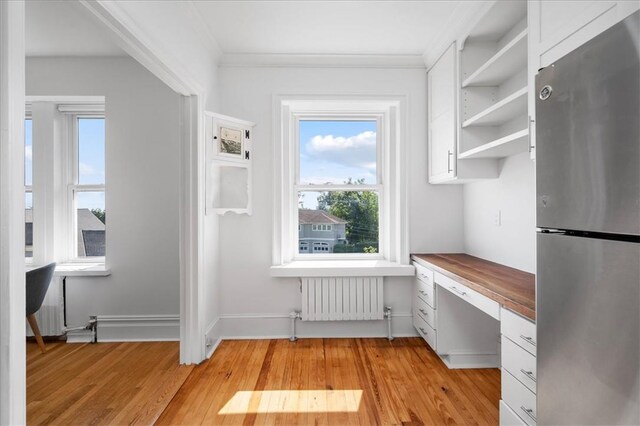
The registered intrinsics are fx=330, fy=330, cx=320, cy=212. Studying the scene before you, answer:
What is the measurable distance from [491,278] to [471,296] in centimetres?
18

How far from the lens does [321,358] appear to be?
2670mm

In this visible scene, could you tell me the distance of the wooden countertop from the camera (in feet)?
5.23

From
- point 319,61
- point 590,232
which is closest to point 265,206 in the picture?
point 319,61

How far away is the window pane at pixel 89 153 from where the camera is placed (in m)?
3.28

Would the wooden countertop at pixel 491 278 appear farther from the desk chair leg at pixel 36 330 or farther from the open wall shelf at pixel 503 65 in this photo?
the desk chair leg at pixel 36 330

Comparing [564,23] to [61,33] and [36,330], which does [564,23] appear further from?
[36,330]

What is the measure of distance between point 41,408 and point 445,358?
276cm

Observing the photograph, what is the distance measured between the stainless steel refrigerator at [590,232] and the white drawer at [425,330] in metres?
1.57

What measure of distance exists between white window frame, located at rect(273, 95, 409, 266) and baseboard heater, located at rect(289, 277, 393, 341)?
36 centimetres

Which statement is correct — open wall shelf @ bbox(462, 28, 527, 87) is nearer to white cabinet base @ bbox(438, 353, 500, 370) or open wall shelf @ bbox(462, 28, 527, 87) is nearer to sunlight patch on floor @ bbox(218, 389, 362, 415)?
white cabinet base @ bbox(438, 353, 500, 370)

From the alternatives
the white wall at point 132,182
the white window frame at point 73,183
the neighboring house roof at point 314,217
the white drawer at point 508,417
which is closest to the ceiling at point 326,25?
the white wall at point 132,182

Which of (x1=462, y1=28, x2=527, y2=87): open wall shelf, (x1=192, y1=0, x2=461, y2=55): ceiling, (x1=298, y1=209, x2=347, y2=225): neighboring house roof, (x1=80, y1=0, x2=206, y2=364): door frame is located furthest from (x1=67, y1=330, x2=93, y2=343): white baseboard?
(x1=462, y1=28, x2=527, y2=87): open wall shelf

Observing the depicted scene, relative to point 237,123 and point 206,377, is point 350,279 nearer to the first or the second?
point 206,377

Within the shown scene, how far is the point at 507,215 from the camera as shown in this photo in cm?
244
